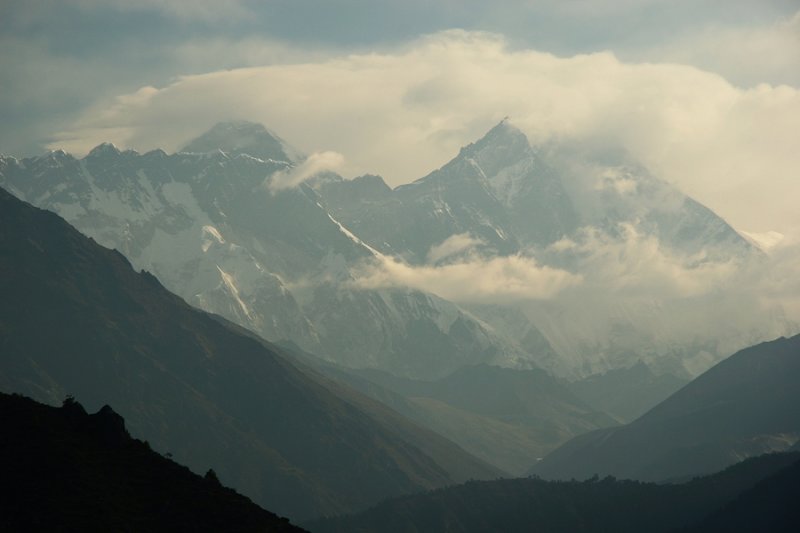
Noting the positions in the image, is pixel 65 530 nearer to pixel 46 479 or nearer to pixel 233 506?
pixel 46 479

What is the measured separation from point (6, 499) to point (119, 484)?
17629 millimetres

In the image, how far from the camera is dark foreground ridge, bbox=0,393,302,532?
539 feet

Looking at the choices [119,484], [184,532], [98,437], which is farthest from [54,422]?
[184,532]

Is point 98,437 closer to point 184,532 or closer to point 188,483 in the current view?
point 188,483

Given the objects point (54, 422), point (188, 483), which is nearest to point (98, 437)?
point (54, 422)

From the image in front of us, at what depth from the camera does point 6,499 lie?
166 meters

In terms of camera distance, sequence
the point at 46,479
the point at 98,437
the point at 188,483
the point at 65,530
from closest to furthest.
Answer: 1. the point at 65,530
2. the point at 46,479
3. the point at 188,483
4. the point at 98,437

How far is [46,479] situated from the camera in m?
174

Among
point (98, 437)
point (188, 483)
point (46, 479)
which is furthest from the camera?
point (98, 437)

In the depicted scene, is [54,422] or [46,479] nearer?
[46,479]

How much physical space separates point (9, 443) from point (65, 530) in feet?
94.0

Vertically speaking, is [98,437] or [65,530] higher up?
[98,437]

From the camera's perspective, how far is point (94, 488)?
573 feet

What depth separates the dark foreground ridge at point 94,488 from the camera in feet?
539
